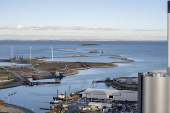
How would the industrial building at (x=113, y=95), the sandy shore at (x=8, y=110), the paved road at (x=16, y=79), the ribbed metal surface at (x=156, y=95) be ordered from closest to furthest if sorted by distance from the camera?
1. the ribbed metal surface at (x=156, y=95)
2. the sandy shore at (x=8, y=110)
3. the industrial building at (x=113, y=95)
4. the paved road at (x=16, y=79)

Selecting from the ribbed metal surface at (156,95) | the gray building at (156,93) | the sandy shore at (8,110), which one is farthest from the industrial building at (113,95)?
the ribbed metal surface at (156,95)

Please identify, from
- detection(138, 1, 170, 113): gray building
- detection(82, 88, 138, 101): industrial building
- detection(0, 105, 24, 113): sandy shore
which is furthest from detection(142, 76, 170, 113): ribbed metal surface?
detection(82, 88, 138, 101): industrial building

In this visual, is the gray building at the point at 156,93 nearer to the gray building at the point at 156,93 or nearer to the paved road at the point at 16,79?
the gray building at the point at 156,93

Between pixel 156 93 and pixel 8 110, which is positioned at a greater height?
pixel 156 93

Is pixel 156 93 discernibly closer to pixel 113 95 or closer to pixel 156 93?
pixel 156 93

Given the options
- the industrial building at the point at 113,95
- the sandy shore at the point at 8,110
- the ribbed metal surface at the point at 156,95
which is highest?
the ribbed metal surface at the point at 156,95

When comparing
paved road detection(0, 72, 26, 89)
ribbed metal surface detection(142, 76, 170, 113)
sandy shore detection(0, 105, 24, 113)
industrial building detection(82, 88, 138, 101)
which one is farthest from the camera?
paved road detection(0, 72, 26, 89)

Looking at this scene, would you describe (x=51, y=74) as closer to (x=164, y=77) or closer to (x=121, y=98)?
(x=121, y=98)

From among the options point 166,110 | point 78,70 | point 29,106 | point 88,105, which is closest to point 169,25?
point 166,110

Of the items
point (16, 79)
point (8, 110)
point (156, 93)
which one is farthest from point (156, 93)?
point (16, 79)

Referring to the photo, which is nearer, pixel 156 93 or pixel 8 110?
pixel 156 93

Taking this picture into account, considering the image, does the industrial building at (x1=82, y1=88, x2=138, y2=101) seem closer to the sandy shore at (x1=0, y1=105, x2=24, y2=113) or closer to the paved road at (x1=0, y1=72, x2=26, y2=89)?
the sandy shore at (x1=0, y1=105, x2=24, y2=113)
